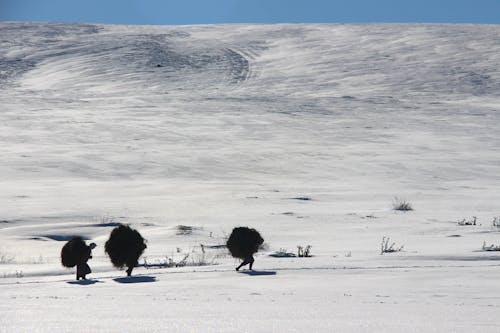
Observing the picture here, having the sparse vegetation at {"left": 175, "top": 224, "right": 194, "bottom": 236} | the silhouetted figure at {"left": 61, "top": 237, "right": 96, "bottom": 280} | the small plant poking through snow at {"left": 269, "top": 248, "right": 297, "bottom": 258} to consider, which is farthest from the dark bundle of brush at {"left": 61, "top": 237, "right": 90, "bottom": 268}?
the sparse vegetation at {"left": 175, "top": 224, "right": 194, "bottom": 236}

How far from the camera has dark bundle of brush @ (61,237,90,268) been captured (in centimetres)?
710

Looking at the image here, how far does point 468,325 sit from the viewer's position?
431 cm

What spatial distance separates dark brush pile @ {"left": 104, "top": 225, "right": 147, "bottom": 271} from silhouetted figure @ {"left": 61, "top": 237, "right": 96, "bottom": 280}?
226 mm

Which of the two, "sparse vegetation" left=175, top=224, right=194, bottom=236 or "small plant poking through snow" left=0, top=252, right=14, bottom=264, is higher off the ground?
"sparse vegetation" left=175, top=224, right=194, bottom=236

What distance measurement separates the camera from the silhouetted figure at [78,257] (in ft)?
23.1

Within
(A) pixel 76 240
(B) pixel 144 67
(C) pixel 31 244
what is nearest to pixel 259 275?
(A) pixel 76 240

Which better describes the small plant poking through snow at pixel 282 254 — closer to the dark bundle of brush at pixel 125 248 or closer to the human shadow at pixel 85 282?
the dark bundle of brush at pixel 125 248

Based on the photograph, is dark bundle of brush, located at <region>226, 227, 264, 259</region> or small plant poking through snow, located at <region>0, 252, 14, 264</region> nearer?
dark bundle of brush, located at <region>226, 227, 264, 259</region>

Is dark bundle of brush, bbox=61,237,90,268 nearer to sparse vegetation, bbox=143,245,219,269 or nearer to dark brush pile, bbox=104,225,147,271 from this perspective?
dark brush pile, bbox=104,225,147,271

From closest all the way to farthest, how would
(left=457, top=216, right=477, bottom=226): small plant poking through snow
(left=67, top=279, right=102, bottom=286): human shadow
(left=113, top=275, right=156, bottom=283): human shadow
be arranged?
(left=67, top=279, right=102, bottom=286): human shadow, (left=113, top=275, right=156, bottom=283): human shadow, (left=457, top=216, right=477, bottom=226): small plant poking through snow

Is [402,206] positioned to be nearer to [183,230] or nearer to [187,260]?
[183,230]

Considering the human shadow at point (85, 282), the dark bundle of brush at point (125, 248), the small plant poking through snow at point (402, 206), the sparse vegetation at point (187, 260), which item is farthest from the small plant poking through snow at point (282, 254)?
the small plant poking through snow at point (402, 206)

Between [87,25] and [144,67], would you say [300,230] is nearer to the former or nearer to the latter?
[144,67]

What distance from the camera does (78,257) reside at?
7090mm
